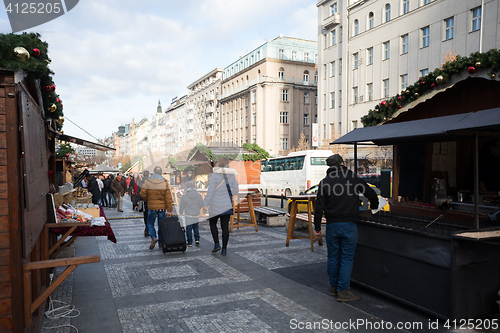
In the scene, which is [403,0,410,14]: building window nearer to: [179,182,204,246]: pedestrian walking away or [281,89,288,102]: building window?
[281,89,288,102]: building window

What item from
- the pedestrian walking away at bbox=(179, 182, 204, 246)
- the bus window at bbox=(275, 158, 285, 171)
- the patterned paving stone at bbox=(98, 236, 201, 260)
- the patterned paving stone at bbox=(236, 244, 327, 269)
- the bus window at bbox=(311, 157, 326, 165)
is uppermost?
the bus window at bbox=(311, 157, 326, 165)

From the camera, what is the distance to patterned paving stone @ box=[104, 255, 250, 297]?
6190 millimetres

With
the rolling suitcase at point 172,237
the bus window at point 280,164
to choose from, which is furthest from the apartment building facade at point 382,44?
the rolling suitcase at point 172,237

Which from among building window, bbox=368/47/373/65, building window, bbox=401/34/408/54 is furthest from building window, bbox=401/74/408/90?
building window, bbox=368/47/373/65

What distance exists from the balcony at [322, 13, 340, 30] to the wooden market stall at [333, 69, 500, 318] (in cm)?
3742

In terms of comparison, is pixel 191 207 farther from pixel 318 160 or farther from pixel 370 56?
Answer: pixel 370 56

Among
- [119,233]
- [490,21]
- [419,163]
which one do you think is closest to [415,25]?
[490,21]

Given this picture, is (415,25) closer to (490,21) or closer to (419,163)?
(490,21)

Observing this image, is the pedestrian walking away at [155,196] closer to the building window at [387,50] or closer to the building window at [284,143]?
the building window at [387,50]

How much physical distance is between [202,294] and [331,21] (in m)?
42.1

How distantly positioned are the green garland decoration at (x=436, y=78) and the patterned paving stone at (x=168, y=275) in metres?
4.15

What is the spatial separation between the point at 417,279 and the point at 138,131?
6587 inches

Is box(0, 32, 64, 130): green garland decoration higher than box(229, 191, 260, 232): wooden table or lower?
higher

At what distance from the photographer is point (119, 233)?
11.9 m
